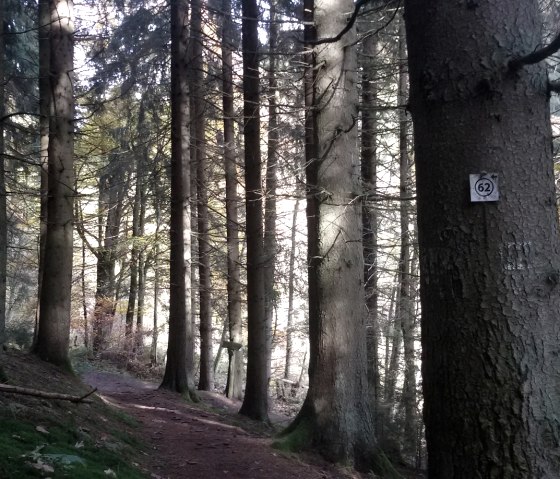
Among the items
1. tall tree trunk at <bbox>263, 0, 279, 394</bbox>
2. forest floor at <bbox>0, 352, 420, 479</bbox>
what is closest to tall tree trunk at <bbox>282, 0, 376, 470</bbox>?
forest floor at <bbox>0, 352, 420, 479</bbox>

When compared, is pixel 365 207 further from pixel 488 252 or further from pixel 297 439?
pixel 488 252

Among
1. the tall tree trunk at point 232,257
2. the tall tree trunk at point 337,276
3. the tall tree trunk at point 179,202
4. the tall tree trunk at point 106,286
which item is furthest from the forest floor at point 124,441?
the tall tree trunk at point 106,286

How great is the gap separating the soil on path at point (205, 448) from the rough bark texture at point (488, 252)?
4.03 m

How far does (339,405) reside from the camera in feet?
24.0

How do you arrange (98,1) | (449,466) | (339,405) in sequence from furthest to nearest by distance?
1. (98,1)
2. (339,405)
3. (449,466)

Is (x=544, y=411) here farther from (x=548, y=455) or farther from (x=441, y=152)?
(x=441, y=152)

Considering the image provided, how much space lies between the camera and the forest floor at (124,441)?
4127mm

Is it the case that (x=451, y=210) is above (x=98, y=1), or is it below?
below

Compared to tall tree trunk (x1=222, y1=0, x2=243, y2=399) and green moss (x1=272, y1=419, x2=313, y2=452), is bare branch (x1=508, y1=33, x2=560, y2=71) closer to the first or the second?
green moss (x1=272, y1=419, x2=313, y2=452)

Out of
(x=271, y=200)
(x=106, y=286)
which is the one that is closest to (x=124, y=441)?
(x=271, y=200)

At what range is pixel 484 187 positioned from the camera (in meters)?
2.56

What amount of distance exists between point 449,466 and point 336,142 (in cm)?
571

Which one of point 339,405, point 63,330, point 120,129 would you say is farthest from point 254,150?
point 120,129

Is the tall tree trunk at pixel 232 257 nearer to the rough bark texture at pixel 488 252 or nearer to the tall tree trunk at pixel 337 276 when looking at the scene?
the tall tree trunk at pixel 337 276
